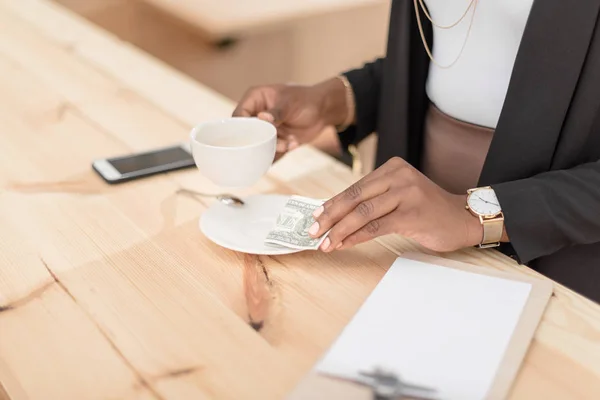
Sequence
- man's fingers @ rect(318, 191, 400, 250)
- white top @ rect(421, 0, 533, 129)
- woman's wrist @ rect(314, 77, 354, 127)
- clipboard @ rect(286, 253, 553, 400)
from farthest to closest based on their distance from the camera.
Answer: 1. woman's wrist @ rect(314, 77, 354, 127)
2. white top @ rect(421, 0, 533, 129)
3. man's fingers @ rect(318, 191, 400, 250)
4. clipboard @ rect(286, 253, 553, 400)

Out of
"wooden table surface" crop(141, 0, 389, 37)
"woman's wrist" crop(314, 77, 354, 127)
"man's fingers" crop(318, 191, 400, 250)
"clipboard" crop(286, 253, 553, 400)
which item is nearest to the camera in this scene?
"clipboard" crop(286, 253, 553, 400)

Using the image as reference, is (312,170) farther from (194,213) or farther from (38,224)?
(38,224)

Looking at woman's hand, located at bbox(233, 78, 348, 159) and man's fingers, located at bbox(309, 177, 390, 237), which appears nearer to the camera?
man's fingers, located at bbox(309, 177, 390, 237)

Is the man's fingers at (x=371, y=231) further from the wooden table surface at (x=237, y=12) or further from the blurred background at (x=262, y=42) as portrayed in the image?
the blurred background at (x=262, y=42)

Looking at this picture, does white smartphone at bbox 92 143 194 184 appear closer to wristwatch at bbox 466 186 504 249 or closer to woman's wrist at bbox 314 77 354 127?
woman's wrist at bbox 314 77 354 127

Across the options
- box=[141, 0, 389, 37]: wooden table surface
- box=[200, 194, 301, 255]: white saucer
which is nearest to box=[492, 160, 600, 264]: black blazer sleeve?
box=[200, 194, 301, 255]: white saucer

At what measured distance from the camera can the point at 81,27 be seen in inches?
62.3

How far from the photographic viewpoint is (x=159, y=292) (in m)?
0.68

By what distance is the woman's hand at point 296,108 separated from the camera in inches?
37.3

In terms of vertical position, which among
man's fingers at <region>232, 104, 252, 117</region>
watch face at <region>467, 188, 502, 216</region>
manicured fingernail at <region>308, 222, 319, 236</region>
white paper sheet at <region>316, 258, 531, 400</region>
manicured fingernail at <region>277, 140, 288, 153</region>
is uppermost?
watch face at <region>467, 188, 502, 216</region>

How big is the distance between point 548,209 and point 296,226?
0.98 ft

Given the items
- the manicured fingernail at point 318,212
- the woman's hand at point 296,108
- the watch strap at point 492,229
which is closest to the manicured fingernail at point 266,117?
the woman's hand at point 296,108

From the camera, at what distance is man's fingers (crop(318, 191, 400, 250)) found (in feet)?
2.28

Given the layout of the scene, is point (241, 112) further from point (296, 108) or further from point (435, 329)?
point (435, 329)
